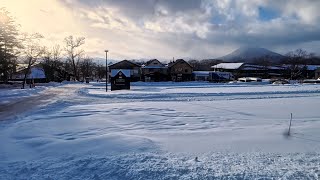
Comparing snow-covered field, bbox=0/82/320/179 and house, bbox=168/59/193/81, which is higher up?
house, bbox=168/59/193/81

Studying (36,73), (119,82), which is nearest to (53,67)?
(36,73)

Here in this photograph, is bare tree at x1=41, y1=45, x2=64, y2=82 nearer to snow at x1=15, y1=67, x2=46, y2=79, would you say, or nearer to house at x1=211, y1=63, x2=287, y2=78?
snow at x1=15, y1=67, x2=46, y2=79

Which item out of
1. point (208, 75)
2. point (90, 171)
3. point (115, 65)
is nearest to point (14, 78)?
point (115, 65)

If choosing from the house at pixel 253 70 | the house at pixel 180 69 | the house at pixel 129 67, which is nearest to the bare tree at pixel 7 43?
the house at pixel 129 67

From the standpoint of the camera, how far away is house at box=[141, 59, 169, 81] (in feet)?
310

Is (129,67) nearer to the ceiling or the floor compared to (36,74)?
nearer to the ceiling

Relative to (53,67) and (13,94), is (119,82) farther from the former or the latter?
(53,67)

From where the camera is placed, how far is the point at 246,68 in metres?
126

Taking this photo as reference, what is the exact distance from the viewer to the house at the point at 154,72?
9449cm

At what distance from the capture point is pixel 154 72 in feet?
314

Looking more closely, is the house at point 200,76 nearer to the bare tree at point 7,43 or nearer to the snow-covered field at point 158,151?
the bare tree at point 7,43

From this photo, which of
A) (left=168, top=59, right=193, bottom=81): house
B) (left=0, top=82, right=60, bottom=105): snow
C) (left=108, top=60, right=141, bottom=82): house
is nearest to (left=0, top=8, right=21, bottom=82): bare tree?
(left=0, top=82, right=60, bottom=105): snow

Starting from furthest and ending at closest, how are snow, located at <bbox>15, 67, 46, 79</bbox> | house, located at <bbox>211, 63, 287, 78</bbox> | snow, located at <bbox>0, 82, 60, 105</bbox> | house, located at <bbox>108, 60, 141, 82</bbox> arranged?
house, located at <bbox>211, 63, 287, 78</bbox>, house, located at <bbox>108, 60, 141, 82</bbox>, snow, located at <bbox>15, 67, 46, 79</bbox>, snow, located at <bbox>0, 82, 60, 105</bbox>

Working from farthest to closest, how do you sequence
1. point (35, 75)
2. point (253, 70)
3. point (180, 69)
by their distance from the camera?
1. point (253, 70)
2. point (180, 69)
3. point (35, 75)
